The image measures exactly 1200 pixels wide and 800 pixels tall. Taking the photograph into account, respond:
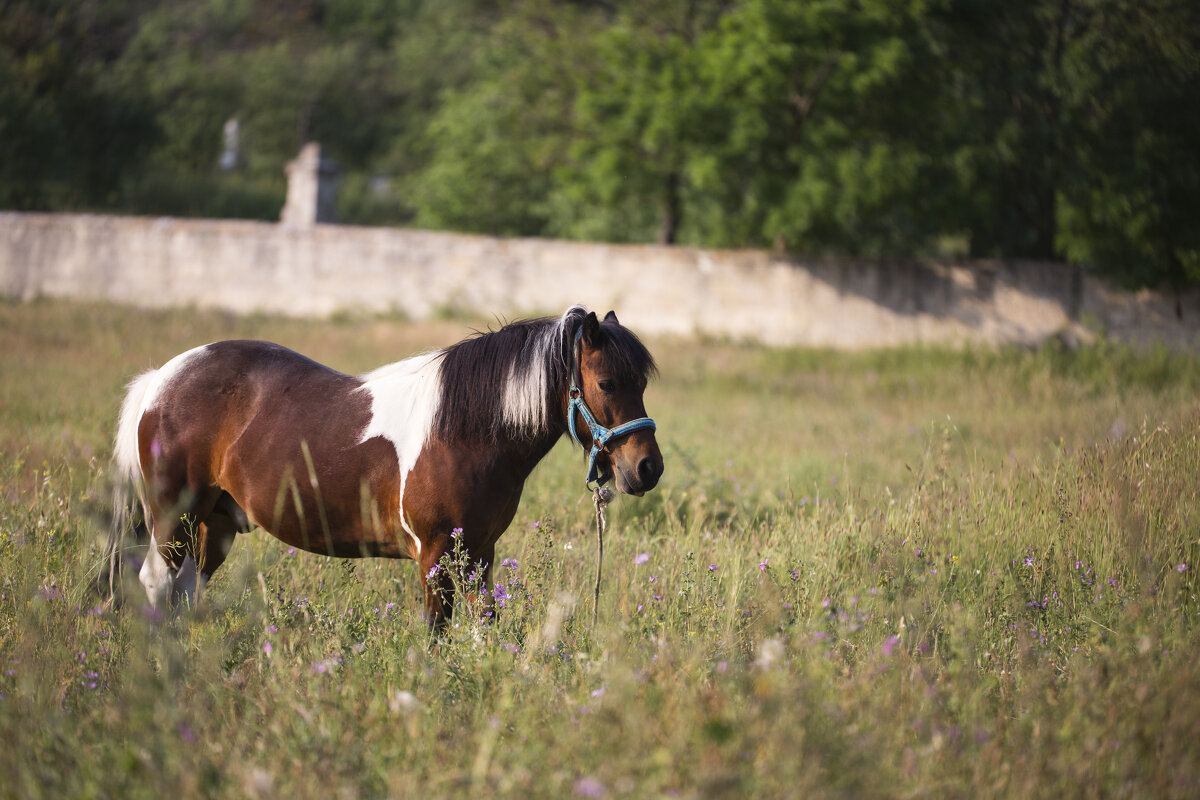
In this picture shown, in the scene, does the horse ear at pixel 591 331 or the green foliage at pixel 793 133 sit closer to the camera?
the horse ear at pixel 591 331

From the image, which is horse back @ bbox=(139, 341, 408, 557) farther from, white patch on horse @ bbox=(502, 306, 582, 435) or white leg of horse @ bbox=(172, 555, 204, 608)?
white patch on horse @ bbox=(502, 306, 582, 435)

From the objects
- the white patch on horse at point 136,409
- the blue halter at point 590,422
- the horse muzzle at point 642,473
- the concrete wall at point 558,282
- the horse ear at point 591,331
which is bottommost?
the concrete wall at point 558,282

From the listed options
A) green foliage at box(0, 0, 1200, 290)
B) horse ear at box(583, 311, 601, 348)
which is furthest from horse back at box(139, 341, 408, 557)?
green foliage at box(0, 0, 1200, 290)

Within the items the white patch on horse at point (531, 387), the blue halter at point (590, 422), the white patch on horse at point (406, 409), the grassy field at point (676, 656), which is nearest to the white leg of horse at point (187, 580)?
the grassy field at point (676, 656)

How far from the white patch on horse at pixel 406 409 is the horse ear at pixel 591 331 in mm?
674

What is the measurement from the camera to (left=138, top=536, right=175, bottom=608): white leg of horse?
3996 millimetres

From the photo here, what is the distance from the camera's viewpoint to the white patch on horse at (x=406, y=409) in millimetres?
3604

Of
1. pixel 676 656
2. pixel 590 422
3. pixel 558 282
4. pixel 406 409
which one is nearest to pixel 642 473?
pixel 590 422

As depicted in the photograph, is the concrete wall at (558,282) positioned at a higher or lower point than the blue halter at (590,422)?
lower

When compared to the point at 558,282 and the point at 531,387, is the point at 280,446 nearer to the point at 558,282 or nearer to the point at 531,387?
the point at 531,387

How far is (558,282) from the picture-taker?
17.4 metres

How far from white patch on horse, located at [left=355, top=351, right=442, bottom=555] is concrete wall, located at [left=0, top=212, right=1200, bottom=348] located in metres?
12.9

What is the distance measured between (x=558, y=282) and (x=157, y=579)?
1376cm

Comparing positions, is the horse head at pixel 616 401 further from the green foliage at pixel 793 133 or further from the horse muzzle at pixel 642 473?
the green foliage at pixel 793 133
